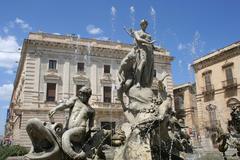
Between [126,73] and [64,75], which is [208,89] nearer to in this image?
[64,75]

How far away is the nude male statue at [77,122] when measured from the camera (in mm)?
5449

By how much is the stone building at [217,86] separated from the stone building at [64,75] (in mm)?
8877

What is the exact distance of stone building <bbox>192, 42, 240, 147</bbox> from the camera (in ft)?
117

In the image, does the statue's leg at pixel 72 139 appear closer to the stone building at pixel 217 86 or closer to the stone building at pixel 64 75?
the stone building at pixel 64 75

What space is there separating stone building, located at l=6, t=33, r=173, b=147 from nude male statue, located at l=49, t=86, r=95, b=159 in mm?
24387

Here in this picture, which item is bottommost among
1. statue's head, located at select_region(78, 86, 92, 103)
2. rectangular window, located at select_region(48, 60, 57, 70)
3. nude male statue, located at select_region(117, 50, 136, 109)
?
statue's head, located at select_region(78, 86, 92, 103)

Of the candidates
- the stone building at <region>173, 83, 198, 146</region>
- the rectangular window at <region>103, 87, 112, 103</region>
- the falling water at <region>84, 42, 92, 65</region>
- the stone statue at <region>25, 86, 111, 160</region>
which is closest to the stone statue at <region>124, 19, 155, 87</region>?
the stone statue at <region>25, 86, 111, 160</region>

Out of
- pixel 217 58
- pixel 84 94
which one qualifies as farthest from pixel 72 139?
pixel 217 58

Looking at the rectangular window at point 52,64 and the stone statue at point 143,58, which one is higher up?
the rectangular window at point 52,64

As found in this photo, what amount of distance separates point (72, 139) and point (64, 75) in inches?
1148

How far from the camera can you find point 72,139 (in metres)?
5.65

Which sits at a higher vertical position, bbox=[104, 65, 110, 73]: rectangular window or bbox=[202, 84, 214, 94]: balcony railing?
bbox=[104, 65, 110, 73]: rectangular window

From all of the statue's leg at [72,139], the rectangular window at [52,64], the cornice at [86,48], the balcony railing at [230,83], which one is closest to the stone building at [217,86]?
the balcony railing at [230,83]

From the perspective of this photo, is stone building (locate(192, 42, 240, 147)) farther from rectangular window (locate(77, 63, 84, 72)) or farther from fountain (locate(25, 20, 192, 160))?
fountain (locate(25, 20, 192, 160))
